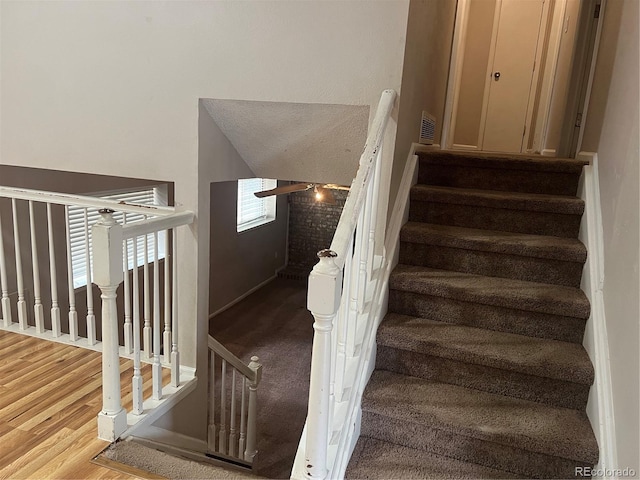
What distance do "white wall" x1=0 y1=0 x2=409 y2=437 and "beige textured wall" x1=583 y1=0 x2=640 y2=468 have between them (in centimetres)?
98

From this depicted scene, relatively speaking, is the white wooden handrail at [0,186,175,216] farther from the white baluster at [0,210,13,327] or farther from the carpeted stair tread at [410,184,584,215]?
the carpeted stair tread at [410,184,584,215]

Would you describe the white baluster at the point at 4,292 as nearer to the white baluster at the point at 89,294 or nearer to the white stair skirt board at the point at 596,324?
the white baluster at the point at 89,294

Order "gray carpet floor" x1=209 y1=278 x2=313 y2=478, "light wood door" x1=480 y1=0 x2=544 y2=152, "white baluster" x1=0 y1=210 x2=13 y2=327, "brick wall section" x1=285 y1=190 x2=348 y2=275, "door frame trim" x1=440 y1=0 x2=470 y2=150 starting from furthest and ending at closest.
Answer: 1. "brick wall section" x1=285 y1=190 x2=348 y2=275
2. "light wood door" x1=480 y1=0 x2=544 y2=152
3. "gray carpet floor" x1=209 y1=278 x2=313 y2=478
4. "door frame trim" x1=440 y1=0 x2=470 y2=150
5. "white baluster" x1=0 y1=210 x2=13 y2=327

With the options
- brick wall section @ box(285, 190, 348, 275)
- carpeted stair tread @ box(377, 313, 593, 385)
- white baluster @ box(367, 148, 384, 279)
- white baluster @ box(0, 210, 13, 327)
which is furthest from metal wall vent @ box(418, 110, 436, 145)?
brick wall section @ box(285, 190, 348, 275)

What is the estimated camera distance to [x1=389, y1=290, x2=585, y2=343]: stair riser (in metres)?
1.95

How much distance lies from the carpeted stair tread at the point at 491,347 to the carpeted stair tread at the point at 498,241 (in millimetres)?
398

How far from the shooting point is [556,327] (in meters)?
1.96

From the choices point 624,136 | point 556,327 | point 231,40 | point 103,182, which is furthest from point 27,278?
point 624,136

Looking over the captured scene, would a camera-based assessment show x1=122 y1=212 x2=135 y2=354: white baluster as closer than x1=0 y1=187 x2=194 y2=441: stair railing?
No

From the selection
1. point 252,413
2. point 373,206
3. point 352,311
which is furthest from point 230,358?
point 373,206

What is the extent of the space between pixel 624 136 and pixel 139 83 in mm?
2384

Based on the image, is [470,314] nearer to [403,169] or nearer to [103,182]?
[403,169]

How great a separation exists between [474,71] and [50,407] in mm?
4718

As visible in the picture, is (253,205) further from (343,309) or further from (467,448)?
(467,448)
